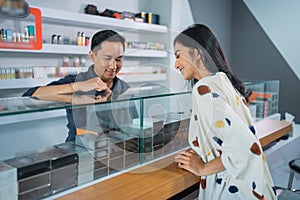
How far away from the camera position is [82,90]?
110 cm

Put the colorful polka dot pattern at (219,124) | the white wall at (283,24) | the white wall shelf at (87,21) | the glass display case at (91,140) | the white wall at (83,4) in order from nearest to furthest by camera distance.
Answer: the glass display case at (91,140)
the colorful polka dot pattern at (219,124)
the white wall shelf at (87,21)
the white wall at (83,4)
the white wall at (283,24)

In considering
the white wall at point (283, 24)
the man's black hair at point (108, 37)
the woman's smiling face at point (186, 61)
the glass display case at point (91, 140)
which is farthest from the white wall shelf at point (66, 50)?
the white wall at point (283, 24)

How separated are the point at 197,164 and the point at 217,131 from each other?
0.20 m

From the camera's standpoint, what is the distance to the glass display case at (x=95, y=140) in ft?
2.73

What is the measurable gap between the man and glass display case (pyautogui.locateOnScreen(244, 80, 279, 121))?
950mm

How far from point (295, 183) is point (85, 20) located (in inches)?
97.0

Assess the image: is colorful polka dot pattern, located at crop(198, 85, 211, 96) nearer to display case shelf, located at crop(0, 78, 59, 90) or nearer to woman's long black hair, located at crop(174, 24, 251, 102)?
woman's long black hair, located at crop(174, 24, 251, 102)

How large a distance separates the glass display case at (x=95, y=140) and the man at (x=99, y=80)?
0.04m

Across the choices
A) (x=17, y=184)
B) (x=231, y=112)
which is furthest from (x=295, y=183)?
(x=17, y=184)

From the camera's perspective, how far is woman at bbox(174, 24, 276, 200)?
0.94 meters

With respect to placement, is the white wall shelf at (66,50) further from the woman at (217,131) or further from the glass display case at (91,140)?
the woman at (217,131)

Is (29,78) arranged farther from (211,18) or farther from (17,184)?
(211,18)

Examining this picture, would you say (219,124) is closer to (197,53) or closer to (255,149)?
(255,149)

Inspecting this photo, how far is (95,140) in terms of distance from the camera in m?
1.03
